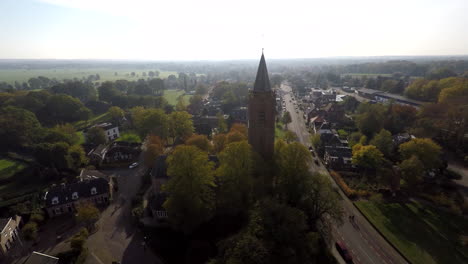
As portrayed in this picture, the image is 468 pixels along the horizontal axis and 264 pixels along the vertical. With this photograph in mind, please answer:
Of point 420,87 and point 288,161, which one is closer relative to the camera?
point 288,161

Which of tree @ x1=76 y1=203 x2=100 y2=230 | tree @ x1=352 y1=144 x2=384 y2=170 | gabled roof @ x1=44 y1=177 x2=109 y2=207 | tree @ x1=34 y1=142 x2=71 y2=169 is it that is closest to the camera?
tree @ x1=76 y1=203 x2=100 y2=230

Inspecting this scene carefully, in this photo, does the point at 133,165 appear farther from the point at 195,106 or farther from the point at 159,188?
the point at 195,106

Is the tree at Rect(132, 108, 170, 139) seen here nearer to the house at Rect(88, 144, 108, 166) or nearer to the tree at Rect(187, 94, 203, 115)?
the house at Rect(88, 144, 108, 166)

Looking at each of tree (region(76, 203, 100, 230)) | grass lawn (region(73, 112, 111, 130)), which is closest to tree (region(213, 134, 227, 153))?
tree (region(76, 203, 100, 230))

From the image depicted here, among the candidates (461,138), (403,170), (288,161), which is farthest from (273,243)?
(461,138)

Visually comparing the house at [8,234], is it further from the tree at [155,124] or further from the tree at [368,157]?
the tree at [368,157]

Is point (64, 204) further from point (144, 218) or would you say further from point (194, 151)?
point (194, 151)

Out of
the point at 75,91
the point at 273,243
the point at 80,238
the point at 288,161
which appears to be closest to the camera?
the point at 273,243

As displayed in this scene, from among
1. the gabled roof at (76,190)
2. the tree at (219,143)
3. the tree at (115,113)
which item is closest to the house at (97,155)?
the gabled roof at (76,190)
